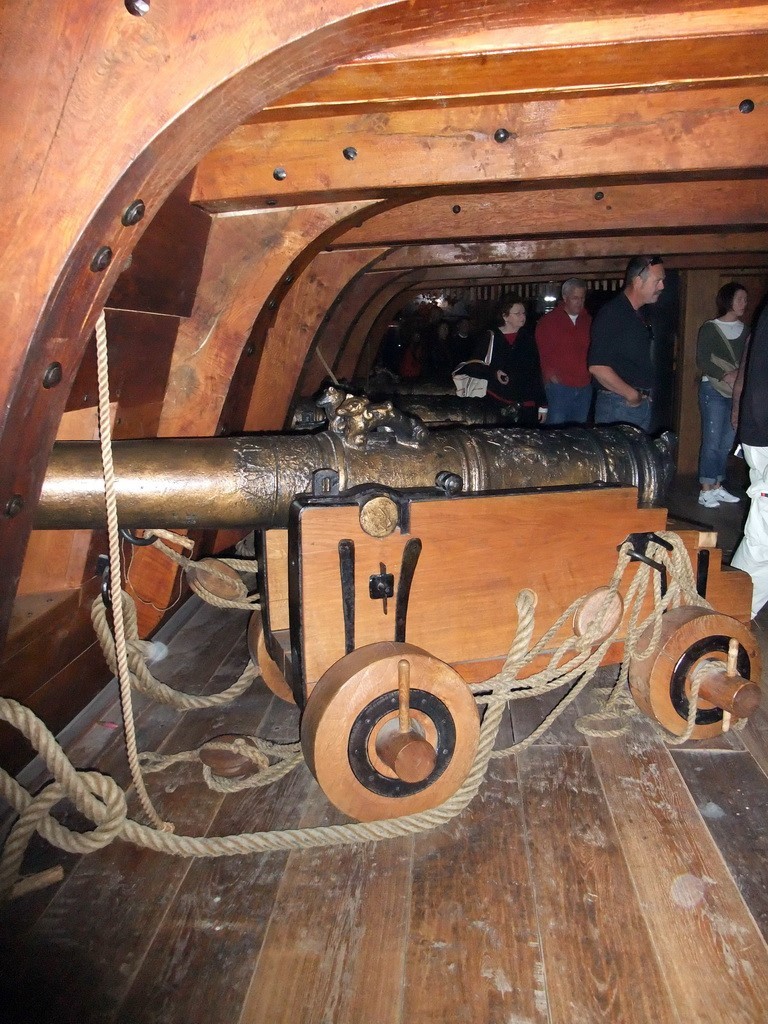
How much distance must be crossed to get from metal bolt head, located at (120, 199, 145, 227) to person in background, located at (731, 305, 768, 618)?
7.61 feet

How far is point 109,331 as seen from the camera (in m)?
2.05

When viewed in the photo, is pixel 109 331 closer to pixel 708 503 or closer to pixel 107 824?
pixel 107 824

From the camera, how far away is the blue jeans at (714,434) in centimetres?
589

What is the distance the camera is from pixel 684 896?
59.6 inches

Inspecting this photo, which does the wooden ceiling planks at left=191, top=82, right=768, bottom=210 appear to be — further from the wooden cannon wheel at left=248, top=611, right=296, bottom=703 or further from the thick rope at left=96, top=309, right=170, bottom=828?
the wooden cannon wheel at left=248, top=611, right=296, bottom=703

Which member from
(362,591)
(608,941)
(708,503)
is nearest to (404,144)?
(362,591)

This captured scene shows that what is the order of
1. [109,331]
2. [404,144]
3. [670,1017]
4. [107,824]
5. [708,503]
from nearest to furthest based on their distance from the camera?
[670,1017], [107,824], [109,331], [404,144], [708,503]

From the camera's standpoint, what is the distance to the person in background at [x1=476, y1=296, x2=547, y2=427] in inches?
207

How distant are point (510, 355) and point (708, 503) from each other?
6.78 feet

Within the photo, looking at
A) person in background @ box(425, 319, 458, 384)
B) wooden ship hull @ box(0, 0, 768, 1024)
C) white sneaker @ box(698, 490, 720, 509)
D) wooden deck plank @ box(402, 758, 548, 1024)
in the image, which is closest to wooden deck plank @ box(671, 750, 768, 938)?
wooden ship hull @ box(0, 0, 768, 1024)

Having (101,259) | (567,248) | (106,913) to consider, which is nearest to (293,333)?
(567,248)

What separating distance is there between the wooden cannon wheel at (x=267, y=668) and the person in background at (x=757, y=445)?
174 centimetres

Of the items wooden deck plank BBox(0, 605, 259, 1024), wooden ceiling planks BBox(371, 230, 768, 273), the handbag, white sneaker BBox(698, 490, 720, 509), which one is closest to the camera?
wooden deck plank BBox(0, 605, 259, 1024)

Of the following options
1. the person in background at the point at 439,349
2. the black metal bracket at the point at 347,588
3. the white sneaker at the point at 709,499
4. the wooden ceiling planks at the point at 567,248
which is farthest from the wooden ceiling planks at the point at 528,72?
the person in background at the point at 439,349
